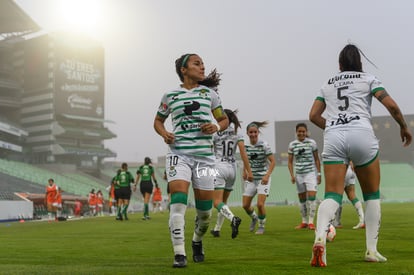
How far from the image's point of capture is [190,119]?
18.6ft

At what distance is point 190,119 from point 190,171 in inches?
22.5

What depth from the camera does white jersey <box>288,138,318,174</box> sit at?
12.2 metres

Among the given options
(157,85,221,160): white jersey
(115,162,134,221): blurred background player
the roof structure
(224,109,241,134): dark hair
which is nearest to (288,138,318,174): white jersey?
(224,109,241,134): dark hair

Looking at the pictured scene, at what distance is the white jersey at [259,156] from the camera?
1117 cm

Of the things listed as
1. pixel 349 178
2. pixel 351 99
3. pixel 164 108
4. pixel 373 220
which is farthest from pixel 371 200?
pixel 349 178

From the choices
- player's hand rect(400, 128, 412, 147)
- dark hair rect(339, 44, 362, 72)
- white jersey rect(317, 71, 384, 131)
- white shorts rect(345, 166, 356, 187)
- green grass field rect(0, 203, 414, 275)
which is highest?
dark hair rect(339, 44, 362, 72)

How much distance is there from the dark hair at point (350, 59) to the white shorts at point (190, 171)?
6.01 ft

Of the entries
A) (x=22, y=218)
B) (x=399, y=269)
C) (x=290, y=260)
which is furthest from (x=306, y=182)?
(x=22, y=218)

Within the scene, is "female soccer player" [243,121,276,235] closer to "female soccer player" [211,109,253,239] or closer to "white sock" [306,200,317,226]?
"female soccer player" [211,109,253,239]

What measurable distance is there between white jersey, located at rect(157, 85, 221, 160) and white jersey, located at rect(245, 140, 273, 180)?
545cm

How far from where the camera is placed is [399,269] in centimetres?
483

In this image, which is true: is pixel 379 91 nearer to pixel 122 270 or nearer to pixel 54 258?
pixel 122 270

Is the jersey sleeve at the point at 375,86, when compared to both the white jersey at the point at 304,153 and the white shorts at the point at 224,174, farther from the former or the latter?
the white jersey at the point at 304,153

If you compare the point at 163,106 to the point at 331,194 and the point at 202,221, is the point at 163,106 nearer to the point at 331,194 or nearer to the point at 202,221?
the point at 202,221
